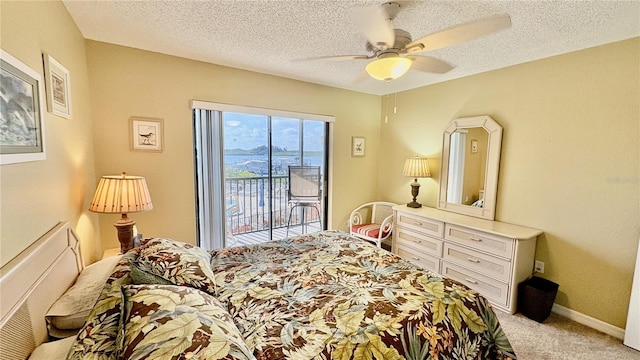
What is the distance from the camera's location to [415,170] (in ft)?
11.6

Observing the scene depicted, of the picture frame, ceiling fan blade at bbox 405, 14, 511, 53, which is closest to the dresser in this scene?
the picture frame

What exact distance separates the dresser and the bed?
1.18 meters

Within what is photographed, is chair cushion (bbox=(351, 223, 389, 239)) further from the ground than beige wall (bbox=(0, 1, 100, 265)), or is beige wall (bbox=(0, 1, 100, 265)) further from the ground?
beige wall (bbox=(0, 1, 100, 265))

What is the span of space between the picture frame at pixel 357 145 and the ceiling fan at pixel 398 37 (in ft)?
6.92

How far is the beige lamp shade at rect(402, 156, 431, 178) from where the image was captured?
353 cm

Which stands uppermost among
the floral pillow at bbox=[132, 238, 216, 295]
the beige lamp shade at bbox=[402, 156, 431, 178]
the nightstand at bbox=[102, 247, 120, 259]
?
the beige lamp shade at bbox=[402, 156, 431, 178]

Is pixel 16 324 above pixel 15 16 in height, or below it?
below

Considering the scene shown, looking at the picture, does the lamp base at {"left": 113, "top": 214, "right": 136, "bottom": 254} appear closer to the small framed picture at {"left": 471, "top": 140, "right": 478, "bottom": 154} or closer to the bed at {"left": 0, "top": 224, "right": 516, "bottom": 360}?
the bed at {"left": 0, "top": 224, "right": 516, "bottom": 360}

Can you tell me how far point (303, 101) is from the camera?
11.7 feet

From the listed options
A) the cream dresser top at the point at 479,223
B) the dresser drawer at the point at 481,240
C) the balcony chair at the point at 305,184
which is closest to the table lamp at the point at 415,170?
the cream dresser top at the point at 479,223

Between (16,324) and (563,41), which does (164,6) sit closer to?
(16,324)

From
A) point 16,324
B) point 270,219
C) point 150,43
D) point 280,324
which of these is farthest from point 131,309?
point 270,219

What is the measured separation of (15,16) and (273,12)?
49.4 inches

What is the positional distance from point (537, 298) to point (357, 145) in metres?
2.70
